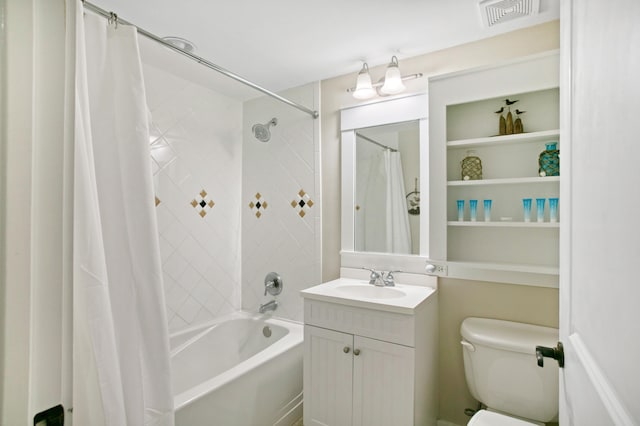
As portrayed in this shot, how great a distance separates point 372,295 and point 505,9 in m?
1.67

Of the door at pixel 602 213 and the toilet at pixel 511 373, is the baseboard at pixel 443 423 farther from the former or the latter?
the door at pixel 602 213

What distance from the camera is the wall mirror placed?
205 centimetres

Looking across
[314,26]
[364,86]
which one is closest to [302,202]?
[364,86]

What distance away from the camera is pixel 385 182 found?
219 cm

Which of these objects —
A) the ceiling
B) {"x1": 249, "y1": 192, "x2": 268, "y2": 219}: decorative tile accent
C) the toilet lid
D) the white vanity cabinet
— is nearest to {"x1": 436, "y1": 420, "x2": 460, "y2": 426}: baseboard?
the white vanity cabinet

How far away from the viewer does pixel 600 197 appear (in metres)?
0.52

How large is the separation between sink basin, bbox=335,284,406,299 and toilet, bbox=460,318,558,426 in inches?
18.0

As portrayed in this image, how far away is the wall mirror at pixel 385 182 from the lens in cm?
205

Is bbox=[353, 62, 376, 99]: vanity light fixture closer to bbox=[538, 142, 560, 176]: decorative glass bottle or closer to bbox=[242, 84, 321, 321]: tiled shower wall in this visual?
bbox=[242, 84, 321, 321]: tiled shower wall

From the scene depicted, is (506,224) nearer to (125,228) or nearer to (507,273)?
(507,273)

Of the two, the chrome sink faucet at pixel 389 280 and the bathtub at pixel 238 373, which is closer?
the bathtub at pixel 238 373

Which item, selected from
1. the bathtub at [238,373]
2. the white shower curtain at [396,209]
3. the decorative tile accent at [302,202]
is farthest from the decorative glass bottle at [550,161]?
the bathtub at [238,373]

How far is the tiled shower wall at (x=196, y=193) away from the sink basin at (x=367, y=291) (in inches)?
45.7

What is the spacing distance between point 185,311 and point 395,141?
6.34 ft
